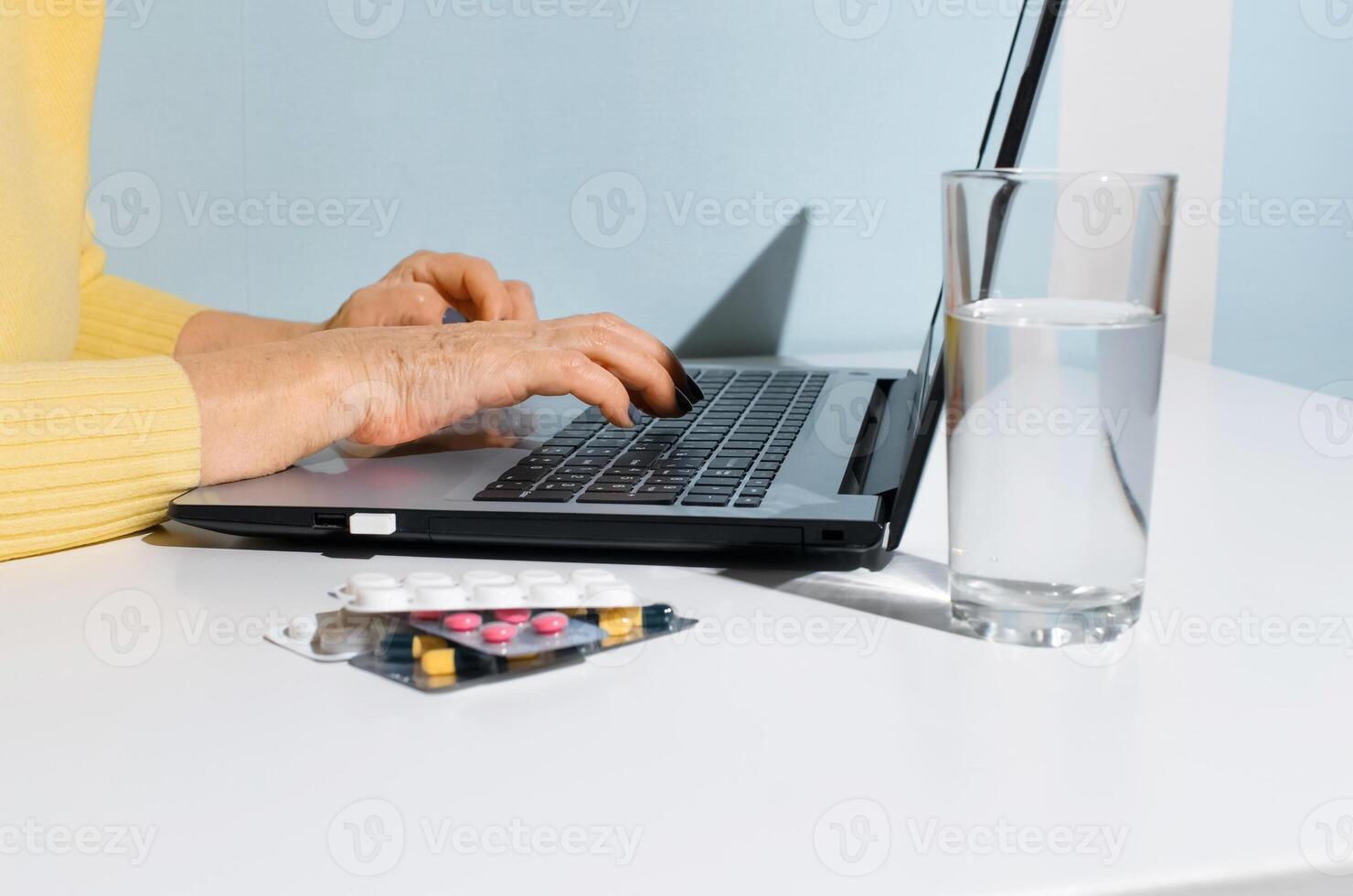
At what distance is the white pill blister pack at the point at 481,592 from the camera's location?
1.62ft

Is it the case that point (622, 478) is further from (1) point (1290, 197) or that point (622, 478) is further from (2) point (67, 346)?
(1) point (1290, 197)

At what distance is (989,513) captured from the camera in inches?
19.8

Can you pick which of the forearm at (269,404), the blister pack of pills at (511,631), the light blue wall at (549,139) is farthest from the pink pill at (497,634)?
the light blue wall at (549,139)

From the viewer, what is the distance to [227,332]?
1.08 meters

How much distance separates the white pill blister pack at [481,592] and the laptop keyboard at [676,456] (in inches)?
Result: 4.8

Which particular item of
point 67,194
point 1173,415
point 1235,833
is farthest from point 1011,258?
point 67,194

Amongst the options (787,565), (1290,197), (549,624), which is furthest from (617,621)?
(1290,197)

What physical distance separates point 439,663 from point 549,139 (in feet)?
2.93

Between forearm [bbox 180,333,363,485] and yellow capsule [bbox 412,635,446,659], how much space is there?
0.25m

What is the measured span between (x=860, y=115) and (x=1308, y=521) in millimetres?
752

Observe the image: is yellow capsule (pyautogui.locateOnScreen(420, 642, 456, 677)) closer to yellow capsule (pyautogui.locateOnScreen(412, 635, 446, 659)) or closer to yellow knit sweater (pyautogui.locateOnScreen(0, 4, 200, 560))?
→ yellow capsule (pyautogui.locateOnScreen(412, 635, 446, 659))

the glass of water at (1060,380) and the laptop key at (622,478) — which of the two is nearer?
the glass of water at (1060,380)

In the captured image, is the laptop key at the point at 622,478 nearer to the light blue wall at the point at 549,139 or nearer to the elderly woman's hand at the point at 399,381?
the elderly woman's hand at the point at 399,381

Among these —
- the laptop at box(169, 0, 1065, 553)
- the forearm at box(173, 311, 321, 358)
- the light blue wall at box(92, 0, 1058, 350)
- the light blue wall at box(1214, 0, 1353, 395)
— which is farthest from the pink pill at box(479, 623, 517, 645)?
the light blue wall at box(1214, 0, 1353, 395)
